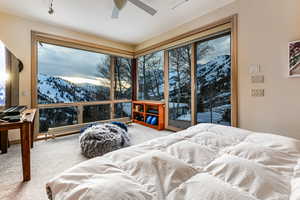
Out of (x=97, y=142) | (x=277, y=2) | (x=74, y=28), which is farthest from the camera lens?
(x=74, y=28)

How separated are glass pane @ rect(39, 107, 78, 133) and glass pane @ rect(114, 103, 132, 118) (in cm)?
125

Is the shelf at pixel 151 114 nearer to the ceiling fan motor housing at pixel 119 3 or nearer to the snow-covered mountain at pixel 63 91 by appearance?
the snow-covered mountain at pixel 63 91

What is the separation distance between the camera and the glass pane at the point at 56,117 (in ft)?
11.4

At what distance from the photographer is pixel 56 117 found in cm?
366

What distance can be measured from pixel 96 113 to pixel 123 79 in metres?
1.44

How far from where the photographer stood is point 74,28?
11.7 ft

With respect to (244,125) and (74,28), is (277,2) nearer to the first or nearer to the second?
(244,125)

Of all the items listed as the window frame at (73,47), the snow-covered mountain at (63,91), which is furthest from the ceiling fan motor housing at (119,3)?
the snow-covered mountain at (63,91)

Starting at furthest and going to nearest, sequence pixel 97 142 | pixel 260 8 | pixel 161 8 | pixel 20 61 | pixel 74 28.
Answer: pixel 74 28, pixel 20 61, pixel 161 8, pixel 97 142, pixel 260 8

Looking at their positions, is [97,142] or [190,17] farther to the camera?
[190,17]

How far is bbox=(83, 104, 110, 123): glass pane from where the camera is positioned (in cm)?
410

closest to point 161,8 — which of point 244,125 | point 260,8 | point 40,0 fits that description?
point 260,8

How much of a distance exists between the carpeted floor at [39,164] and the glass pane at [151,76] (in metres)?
1.49

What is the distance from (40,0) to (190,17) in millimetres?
2806
